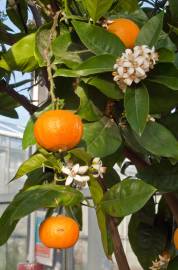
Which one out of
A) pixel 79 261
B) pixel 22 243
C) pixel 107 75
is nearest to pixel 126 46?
pixel 107 75

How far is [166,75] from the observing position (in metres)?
0.44

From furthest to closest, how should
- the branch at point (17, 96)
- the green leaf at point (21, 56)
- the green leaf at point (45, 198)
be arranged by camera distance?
the branch at point (17, 96)
the green leaf at point (21, 56)
the green leaf at point (45, 198)

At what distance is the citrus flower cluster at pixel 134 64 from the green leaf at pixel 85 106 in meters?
0.04

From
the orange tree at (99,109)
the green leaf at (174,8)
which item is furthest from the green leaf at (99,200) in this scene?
the green leaf at (174,8)

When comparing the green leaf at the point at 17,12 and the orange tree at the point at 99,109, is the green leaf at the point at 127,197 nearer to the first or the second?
the orange tree at the point at 99,109

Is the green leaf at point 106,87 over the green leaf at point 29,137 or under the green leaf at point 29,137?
over

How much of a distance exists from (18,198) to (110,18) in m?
0.21

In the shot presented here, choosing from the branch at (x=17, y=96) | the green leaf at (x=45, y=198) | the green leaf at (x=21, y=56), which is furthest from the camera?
the branch at (x=17, y=96)

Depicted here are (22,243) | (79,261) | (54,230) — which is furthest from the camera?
(22,243)

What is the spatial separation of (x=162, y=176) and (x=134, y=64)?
0.16 m

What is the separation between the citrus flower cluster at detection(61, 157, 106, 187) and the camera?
42 centimetres

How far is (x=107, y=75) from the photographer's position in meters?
0.45

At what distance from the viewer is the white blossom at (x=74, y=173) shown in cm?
42

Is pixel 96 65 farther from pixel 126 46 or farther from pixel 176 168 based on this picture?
pixel 176 168
